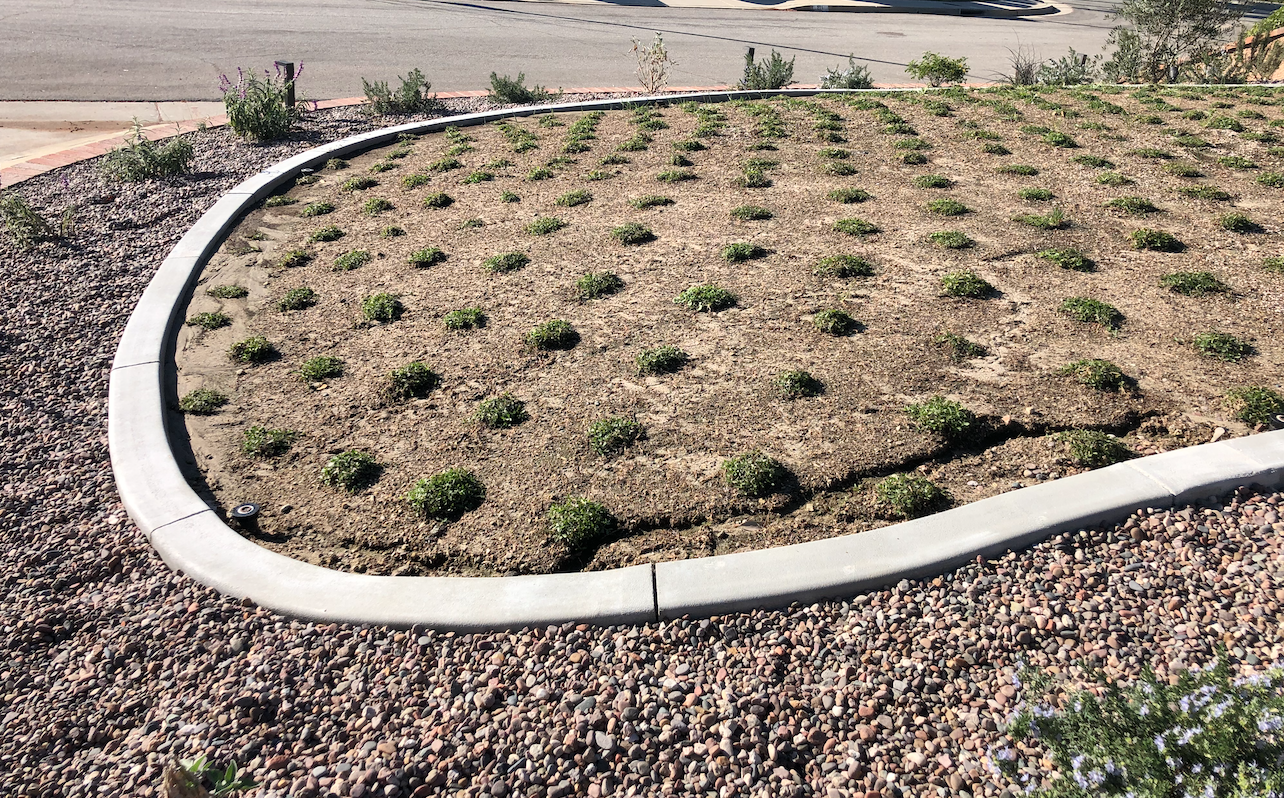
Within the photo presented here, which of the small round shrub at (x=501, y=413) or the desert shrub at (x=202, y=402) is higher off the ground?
the small round shrub at (x=501, y=413)

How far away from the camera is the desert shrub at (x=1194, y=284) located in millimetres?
6082

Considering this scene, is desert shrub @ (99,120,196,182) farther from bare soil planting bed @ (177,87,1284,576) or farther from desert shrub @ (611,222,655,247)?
desert shrub @ (611,222,655,247)

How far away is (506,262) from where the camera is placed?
705 cm

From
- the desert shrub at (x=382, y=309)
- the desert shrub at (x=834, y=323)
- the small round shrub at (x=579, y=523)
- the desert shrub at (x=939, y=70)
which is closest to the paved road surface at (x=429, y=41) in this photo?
the desert shrub at (x=939, y=70)

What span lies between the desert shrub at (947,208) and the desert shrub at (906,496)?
4.05m

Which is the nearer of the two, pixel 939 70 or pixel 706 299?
pixel 706 299

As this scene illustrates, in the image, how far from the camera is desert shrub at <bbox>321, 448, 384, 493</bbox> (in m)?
4.68

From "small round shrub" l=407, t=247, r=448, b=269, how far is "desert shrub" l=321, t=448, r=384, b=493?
110 inches

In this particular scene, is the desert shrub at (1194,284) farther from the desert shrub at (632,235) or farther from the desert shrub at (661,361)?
the desert shrub at (632,235)

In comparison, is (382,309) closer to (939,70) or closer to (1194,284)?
(1194,284)

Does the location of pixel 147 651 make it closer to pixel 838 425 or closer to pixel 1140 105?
pixel 838 425

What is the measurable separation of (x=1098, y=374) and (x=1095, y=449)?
0.81 m

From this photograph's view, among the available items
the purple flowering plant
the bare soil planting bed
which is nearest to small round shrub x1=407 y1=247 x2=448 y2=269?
the bare soil planting bed

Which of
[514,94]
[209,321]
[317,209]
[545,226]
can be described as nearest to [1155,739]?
[545,226]
